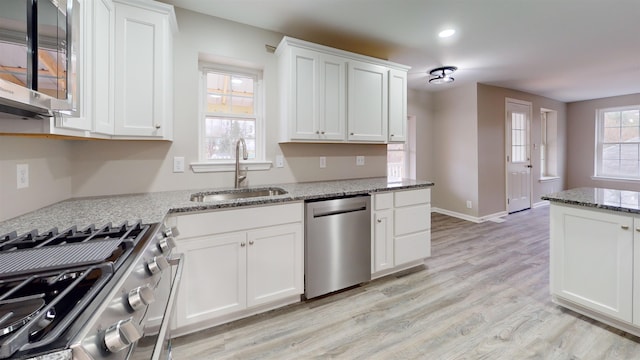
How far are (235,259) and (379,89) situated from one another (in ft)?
7.42

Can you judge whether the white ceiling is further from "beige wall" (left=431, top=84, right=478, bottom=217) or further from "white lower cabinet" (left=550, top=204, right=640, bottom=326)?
"white lower cabinet" (left=550, top=204, right=640, bottom=326)

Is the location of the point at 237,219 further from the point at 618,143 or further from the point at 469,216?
the point at 618,143

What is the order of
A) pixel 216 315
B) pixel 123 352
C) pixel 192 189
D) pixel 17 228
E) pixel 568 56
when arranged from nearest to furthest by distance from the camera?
1. pixel 123 352
2. pixel 17 228
3. pixel 216 315
4. pixel 192 189
5. pixel 568 56

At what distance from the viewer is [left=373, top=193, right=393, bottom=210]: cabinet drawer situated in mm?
2459

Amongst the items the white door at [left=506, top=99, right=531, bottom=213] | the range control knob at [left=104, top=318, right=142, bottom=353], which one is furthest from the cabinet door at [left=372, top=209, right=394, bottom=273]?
the white door at [left=506, top=99, right=531, bottom=213]

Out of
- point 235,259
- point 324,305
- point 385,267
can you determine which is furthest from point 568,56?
point 235,259

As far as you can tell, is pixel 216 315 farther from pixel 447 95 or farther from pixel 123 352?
pixel 447 95

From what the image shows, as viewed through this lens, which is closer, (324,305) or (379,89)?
(324,305)

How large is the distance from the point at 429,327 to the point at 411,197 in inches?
46.1

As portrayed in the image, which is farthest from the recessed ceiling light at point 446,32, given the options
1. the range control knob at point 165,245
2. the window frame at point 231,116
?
the range control knob at point 165,245

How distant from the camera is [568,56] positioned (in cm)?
345

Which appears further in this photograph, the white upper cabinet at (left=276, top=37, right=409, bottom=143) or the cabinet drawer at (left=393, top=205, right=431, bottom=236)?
the cabinet drawer at (left=393, top=205, right=431, bottom=236)

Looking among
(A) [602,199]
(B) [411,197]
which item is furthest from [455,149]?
(A) [602,199]

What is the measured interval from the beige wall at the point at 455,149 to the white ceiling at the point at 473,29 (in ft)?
2.70
